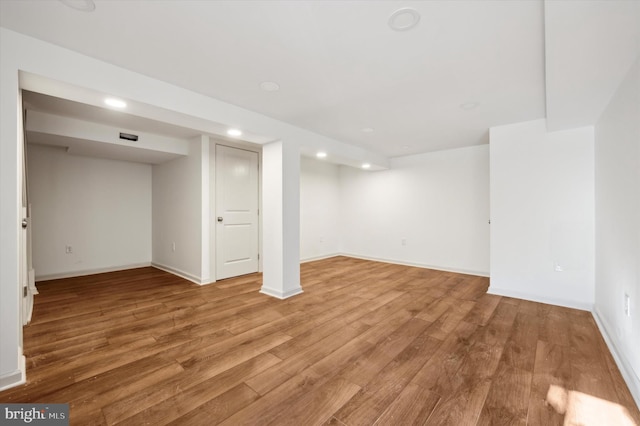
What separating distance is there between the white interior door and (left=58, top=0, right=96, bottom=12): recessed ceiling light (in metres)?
2.70

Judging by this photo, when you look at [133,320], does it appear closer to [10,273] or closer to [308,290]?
[10,273]

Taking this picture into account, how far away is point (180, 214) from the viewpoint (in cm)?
444

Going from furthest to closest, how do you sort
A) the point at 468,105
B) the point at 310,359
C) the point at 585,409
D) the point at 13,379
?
the point at 468,105
the point at 310,359
the point at 13,379
the point at 585,409

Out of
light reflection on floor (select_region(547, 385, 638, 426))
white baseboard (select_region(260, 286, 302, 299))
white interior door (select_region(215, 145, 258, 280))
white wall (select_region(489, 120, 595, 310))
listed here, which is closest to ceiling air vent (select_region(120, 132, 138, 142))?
white interior door (select_region(215, 145, 258, 280))

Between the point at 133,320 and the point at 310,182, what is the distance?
4071mm

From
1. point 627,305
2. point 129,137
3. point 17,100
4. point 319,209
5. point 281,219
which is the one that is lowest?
point 627,305

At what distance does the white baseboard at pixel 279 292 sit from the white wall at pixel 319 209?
82.6 inches

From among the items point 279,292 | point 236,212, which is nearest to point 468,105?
point 279,292

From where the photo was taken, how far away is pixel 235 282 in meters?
4.07

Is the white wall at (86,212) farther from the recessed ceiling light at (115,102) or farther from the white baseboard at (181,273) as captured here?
the recessed ceiling light at (115,102)

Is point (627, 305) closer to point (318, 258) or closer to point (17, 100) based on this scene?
point (17, 100)

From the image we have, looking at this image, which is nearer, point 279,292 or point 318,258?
point 279,292

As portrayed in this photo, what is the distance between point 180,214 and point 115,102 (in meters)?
2.54

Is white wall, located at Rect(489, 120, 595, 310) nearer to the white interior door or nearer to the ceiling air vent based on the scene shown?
the white interior door
